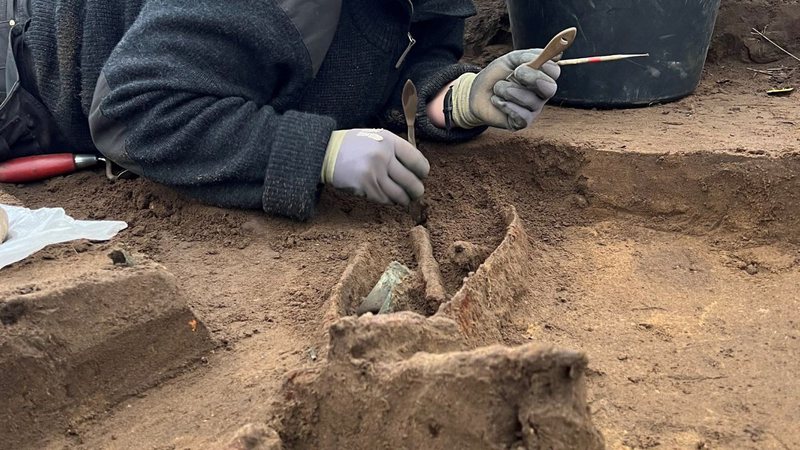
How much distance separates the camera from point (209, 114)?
175 centimetres

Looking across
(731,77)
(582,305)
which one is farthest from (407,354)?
(731,77)

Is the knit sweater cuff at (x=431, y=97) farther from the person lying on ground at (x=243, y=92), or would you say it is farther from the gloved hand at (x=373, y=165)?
the gloved hand at (x=373, y=165)

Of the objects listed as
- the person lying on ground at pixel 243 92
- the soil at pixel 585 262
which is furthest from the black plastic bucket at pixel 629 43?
the person lying on ground at pixel 243 92

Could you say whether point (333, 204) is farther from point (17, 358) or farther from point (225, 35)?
point (17, 358)

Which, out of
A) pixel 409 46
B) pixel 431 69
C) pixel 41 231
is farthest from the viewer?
pixel 431 69

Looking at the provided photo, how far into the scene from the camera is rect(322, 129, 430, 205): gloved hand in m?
1.77

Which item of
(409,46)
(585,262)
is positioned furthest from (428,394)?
(409,46)

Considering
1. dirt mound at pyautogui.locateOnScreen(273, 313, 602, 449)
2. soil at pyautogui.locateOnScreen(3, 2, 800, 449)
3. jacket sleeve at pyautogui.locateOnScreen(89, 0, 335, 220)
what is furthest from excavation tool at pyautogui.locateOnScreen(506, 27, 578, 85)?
dirt mound at pyautogui.locateOnScreen(273, 313, 602, 449)

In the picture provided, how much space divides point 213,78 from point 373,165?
1.37 feet

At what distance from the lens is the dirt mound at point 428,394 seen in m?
0.84

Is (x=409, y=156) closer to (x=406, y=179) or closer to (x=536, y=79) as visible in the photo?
(x=406, y=179)

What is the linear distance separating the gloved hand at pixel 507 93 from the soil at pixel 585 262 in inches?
4.8

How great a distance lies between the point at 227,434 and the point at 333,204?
93cm

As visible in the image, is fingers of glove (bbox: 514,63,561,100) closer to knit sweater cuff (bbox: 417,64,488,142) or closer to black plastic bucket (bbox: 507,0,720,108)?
knit sweater cuff (bbox: 417,64,488,142)
